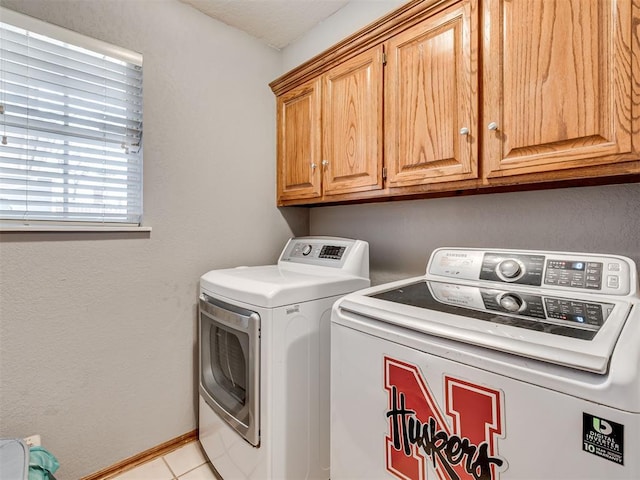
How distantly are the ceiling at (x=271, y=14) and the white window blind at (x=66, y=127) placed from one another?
0.59 metres

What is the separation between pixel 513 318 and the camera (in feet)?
2.77

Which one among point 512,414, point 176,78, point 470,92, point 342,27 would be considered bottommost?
point 512,414

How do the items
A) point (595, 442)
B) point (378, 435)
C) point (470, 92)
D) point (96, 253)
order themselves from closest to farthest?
point (595, 442)
point (378, 435)
point (470, 92)
point (96, 253)

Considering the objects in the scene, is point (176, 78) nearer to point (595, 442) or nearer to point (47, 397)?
point (47, 397)

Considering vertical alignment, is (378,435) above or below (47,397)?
above

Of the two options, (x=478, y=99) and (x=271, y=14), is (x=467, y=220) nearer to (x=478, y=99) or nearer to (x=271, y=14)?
(x=478, y=99)

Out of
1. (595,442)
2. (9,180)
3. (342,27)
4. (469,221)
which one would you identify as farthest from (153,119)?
(595,442)

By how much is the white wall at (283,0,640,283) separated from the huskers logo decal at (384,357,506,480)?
89 centimetres

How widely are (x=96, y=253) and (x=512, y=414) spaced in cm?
176

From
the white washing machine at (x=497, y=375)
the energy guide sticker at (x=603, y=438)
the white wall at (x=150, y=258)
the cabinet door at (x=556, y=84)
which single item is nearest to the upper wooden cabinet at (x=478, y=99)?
the cabinet door at (x=556, y=84)

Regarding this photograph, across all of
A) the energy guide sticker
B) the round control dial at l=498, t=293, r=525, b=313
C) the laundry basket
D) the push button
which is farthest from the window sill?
the push button

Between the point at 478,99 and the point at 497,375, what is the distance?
99 centimetres

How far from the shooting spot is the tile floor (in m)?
1.58

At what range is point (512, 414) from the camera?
68 cm
